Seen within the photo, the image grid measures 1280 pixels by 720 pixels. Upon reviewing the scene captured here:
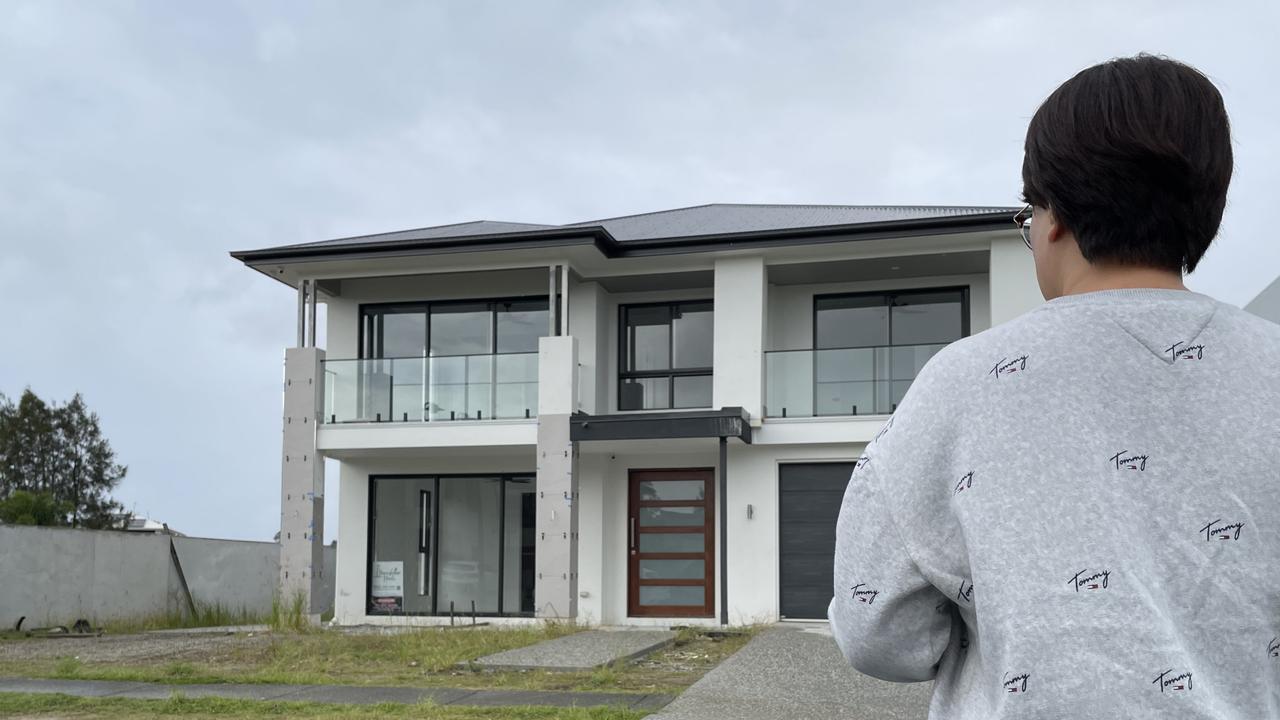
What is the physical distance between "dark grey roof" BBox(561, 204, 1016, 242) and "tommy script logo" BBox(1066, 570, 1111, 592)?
1573cm

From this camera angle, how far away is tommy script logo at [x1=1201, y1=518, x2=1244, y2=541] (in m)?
1.10

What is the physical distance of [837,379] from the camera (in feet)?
56.2

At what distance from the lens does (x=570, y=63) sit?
2133 cm

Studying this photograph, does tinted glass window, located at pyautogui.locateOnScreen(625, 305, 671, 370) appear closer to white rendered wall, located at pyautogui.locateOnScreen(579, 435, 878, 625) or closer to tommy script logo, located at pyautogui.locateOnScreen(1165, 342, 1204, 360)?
white rendered wall, located at pyautogui.locateOnScreen(579, 435, 878, 625)

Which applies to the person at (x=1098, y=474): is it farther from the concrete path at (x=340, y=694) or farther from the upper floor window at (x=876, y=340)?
the upper floor window at (x=876, y=340)

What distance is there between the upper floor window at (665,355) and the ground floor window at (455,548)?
7.25 ft

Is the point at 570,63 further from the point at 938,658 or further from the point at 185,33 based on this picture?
the point at 938,658

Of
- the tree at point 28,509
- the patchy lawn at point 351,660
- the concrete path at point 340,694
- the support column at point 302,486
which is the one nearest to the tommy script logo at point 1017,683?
the concrete path at point 340,694

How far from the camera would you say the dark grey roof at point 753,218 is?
1753 cm

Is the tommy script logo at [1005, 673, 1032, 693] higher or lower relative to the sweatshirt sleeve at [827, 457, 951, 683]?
lower

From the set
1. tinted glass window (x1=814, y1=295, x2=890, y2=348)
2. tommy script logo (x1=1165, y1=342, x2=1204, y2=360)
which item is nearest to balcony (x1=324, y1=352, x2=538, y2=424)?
tinted glass window (x1=814, y1=295, x2=890, y2=348)

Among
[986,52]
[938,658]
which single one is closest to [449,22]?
[986,52]

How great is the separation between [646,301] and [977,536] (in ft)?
58.5

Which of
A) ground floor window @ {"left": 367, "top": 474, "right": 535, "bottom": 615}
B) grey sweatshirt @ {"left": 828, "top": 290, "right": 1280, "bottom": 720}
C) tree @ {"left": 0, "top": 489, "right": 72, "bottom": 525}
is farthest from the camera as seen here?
tree @ {"left": 0, "top": 489, "right": 72, "bottom": 525}
